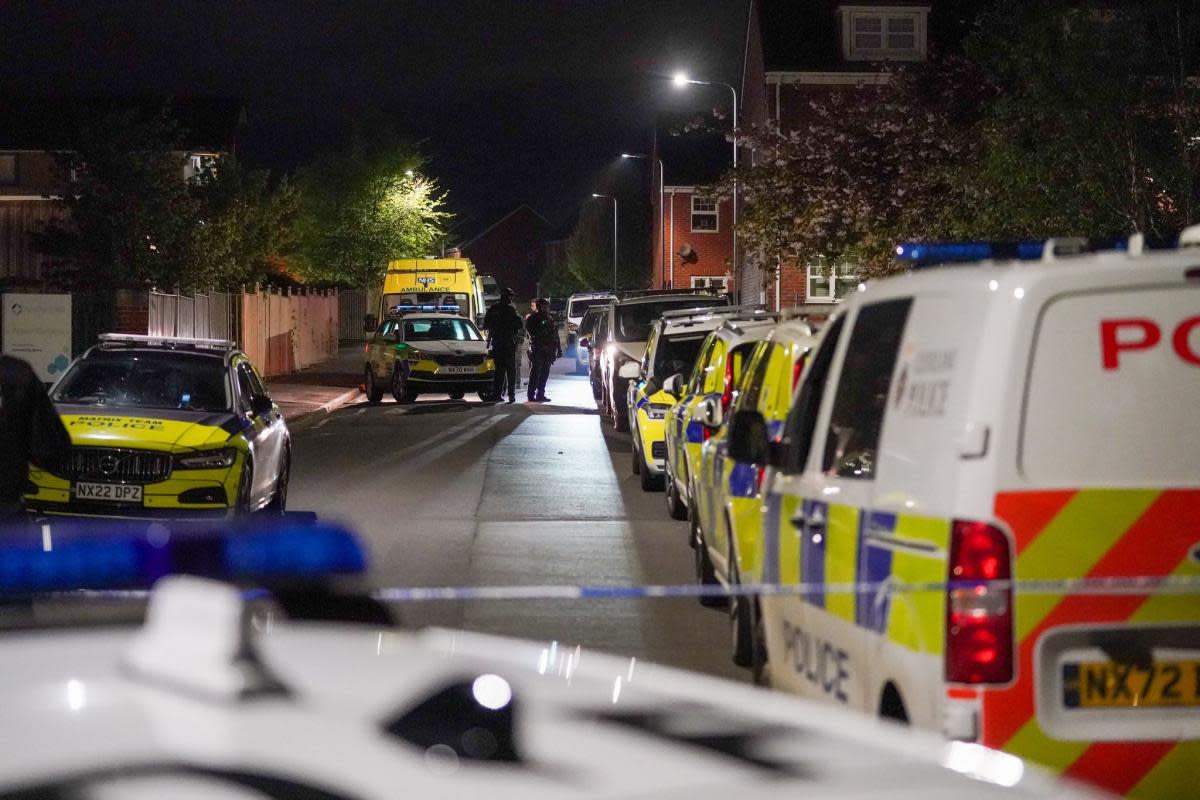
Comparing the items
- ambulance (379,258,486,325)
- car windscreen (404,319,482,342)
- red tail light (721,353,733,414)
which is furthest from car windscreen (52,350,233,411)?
ambulance (379,258,486,325)

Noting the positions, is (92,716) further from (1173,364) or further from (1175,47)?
(1175,47)

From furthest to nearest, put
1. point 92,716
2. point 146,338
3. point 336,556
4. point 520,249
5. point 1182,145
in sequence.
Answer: point 520,249
point 1182,145
point 146,338
point 336,556
point 92,716

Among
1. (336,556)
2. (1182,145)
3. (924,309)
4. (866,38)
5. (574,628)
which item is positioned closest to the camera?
(336,556)

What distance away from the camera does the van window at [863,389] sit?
5859 millimetres

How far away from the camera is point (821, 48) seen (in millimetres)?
45750

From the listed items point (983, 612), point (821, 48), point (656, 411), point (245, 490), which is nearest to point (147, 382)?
point (245, 490)

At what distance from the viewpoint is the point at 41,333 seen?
22641 millimetres

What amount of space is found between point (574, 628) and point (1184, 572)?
557cm

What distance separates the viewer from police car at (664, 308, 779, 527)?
A: 11.5m

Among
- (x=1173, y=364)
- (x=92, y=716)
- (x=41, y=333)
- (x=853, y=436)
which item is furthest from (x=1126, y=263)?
(x=41, y=333)

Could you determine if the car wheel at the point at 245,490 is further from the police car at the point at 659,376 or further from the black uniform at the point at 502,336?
the black uniform at the point at 502,336

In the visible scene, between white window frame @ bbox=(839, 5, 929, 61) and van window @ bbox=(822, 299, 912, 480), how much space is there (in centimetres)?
3907

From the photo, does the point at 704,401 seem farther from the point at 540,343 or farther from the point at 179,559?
the point at 540,343

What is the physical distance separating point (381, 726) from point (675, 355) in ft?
55.3
